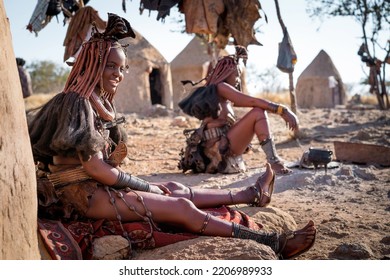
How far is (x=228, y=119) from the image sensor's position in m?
5.07

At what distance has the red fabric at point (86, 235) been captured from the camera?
223 cm

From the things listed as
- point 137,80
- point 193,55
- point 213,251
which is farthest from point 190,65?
point 213,251

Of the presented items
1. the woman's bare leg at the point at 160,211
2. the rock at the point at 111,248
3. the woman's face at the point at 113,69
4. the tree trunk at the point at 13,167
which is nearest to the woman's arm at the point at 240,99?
the woman's face at the point at 113,69

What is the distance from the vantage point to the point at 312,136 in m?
9.19

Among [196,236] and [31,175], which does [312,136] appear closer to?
[196,236]

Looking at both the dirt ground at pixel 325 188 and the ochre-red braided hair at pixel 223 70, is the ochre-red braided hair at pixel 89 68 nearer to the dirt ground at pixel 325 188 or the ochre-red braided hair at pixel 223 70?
the dirt ground at pixel 325 188

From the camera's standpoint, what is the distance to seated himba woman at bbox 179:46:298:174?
474 cm

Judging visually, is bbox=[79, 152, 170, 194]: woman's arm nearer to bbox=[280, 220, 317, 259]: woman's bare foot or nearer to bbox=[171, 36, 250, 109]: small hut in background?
bbox=[280, 220, 317, 259]: woman's bare foot

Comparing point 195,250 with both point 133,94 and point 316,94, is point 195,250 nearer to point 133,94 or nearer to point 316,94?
point 133,94

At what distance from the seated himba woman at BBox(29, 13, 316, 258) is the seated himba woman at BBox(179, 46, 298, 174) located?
228 centimetres

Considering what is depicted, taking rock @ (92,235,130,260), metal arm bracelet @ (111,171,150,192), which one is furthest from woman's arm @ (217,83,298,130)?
rock @ (92,235,130,260)

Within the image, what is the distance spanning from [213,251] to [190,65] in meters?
15.5

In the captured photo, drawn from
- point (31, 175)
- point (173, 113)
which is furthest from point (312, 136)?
point (31, 175)
